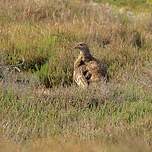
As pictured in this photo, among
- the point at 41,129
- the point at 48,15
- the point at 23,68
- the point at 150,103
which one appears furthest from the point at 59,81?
the point at 48,15

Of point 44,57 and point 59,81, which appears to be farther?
point 44,57

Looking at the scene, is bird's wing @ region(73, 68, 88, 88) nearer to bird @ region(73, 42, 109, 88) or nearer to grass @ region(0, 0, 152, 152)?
bird @ region(73, 42, 109, 88)

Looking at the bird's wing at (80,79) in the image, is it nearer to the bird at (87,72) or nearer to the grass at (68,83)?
the bird at (87,72)

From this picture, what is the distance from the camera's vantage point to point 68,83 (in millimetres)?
10891

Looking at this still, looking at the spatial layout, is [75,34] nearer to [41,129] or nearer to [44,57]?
[44,57]

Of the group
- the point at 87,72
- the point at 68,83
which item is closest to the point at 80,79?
the point at 87,72

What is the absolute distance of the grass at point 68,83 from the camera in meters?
6.54

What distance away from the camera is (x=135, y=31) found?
15336 mm

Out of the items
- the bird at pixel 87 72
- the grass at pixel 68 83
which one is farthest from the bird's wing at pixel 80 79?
the grass at pixel 68 83

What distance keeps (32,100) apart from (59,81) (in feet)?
8.67

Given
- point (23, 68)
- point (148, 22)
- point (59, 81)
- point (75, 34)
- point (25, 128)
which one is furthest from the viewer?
point (148, 22)

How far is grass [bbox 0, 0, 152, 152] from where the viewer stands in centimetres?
654

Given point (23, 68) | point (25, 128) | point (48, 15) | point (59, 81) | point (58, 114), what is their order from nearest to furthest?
1. point (25, 128)
2. point (58, 114)
3. point (59, 81)
4. point (23, 68)
5. point (48, 15)

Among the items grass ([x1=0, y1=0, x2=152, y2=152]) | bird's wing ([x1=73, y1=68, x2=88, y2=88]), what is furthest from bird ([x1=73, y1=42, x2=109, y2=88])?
grass ([x1=0, y1=0, x2=152, y2=152])
